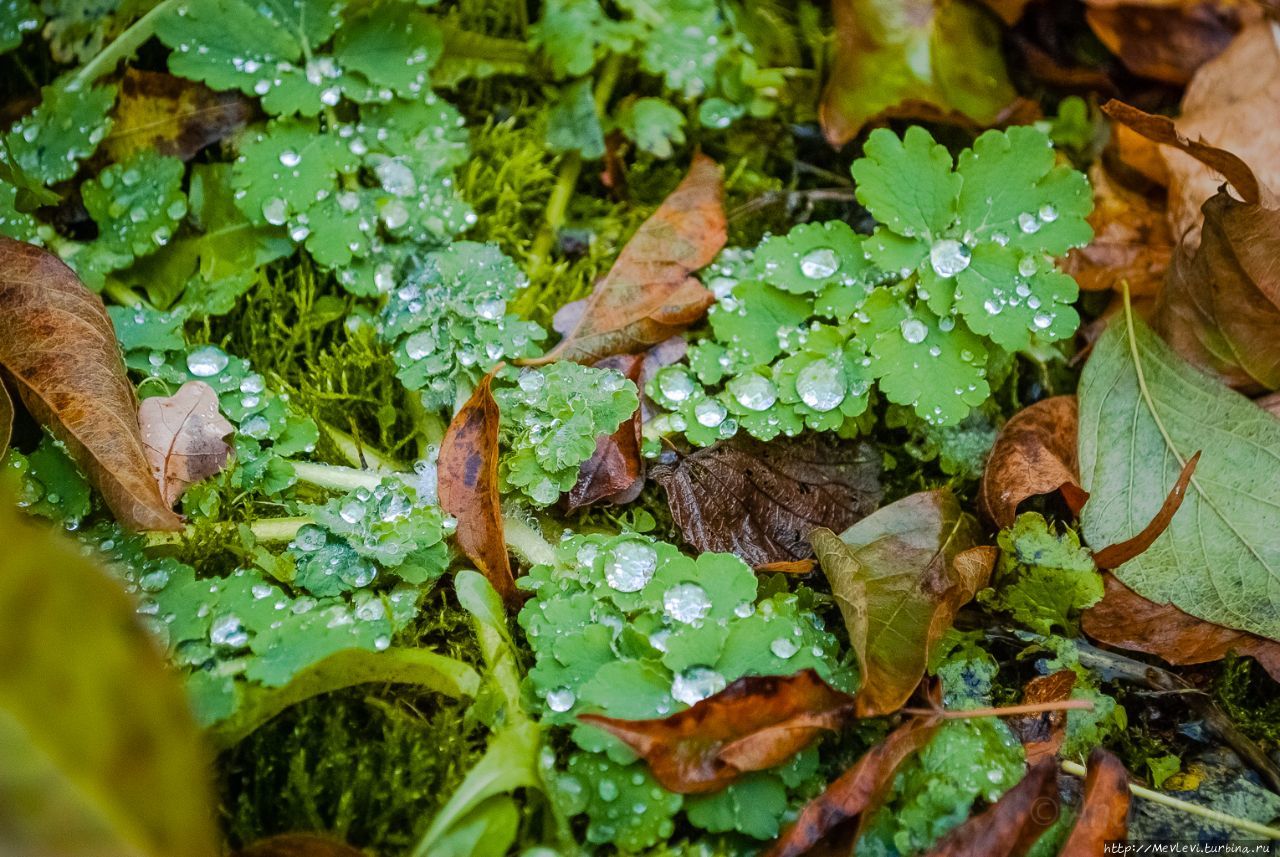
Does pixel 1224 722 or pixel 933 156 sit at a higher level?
pixel 933 156

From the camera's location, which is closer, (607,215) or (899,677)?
(899,677)

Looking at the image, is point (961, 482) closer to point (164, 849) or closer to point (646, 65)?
point (646, 65)

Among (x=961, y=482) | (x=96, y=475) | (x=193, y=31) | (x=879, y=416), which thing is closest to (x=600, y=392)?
(x=879, y=416)

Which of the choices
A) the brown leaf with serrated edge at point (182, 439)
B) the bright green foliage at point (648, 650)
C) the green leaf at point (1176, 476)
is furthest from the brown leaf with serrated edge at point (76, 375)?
the green leaf at point (1176, 476)

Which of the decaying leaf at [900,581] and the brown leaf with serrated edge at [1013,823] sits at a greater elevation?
the decaying leaf at [900,581]

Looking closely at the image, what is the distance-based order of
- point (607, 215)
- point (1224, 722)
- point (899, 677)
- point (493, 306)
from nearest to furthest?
point (899, 677)
point (1224, 722)
point (493, 306)
point (607, 215)

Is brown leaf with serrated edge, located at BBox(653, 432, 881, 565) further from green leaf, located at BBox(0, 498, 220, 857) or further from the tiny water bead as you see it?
green leaf, located at BBox(0, 498, 220, 857)

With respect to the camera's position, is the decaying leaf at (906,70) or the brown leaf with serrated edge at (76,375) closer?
the brown leaf with serrated edge at (76,375)

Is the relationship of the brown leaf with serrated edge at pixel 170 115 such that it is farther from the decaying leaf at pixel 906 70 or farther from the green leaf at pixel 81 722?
the decaying leaf at pixel 906 70
